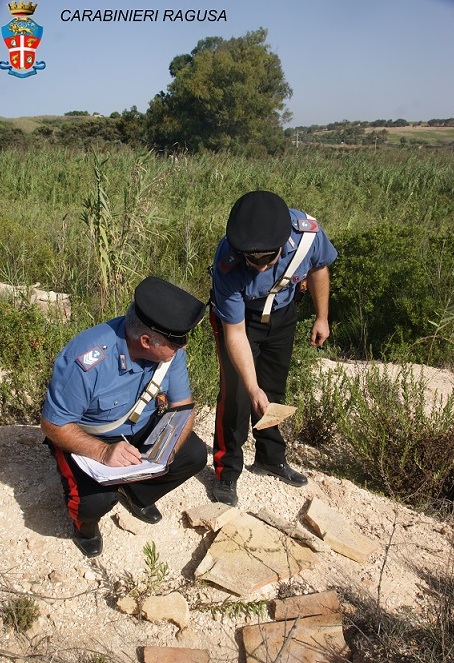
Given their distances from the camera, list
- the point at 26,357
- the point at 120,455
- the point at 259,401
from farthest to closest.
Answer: the point at 26,357, the point at 259,401, the point at 120,455

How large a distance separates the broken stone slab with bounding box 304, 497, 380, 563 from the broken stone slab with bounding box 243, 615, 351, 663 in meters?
0.51

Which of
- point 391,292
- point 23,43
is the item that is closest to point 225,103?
point 23,43

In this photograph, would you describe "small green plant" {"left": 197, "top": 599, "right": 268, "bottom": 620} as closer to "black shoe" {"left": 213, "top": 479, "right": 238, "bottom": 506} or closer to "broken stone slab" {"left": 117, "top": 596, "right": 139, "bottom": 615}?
"broken stone slab" {"left": 117, "top": 596, "right": 139, "bottom": 615}

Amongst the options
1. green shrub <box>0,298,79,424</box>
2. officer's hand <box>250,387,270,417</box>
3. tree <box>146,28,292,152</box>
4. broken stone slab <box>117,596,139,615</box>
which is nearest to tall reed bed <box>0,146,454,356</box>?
green shrub <box>0,298,79,424</box>

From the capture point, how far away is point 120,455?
8.78 feet

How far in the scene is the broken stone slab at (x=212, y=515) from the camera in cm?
304

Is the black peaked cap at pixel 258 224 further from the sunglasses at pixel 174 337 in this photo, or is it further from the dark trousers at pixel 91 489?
the dark trousers at pixel 91 489

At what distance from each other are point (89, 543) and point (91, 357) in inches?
35.7

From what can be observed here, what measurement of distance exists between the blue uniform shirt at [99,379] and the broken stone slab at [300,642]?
108 cm

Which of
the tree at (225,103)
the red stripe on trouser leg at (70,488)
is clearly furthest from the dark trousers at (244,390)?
the tree at (225,103)

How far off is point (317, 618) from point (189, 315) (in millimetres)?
1378

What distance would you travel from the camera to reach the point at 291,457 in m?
4.05

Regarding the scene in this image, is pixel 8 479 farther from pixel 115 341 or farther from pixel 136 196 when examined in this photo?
pixel 136 196

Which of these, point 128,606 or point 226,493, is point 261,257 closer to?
point 226,493
